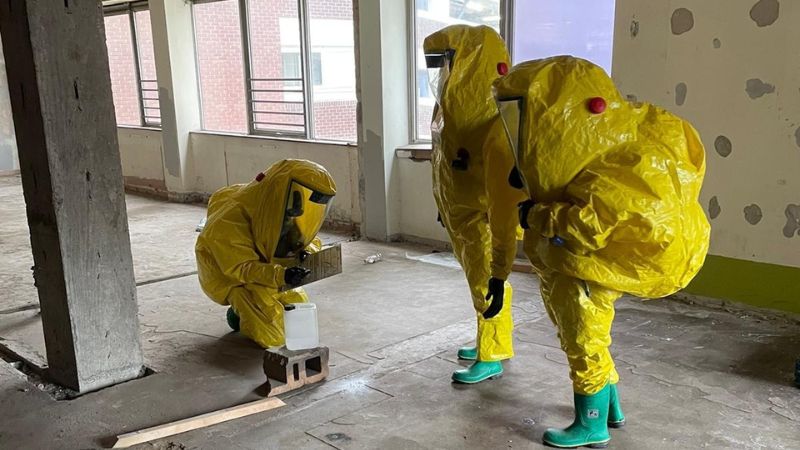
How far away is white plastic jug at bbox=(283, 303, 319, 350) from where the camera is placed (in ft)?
9.51

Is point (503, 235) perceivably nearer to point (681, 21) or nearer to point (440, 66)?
point (440, 66)

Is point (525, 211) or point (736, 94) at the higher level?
point (736, 94)

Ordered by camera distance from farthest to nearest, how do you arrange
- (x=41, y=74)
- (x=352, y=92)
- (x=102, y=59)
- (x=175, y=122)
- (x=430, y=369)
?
(x=175, y=122), (x=352, y=92), (x=430, y=369), (x=102, y=59), (x=41, y=74)

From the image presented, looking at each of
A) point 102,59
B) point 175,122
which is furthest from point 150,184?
point 102,59

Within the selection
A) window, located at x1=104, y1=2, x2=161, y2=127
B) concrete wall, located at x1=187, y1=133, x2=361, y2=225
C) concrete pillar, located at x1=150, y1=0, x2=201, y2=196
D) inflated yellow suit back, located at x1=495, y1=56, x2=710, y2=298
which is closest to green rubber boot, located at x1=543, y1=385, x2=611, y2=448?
inflated yellow suit back, located at x1=495, y1=56, x2=710, y2=298

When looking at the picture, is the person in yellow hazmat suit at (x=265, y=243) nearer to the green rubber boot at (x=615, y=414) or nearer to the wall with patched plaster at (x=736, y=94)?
the green rubber boot at (x=615, y=414)

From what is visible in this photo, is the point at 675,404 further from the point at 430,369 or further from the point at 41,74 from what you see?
the point at 41,74

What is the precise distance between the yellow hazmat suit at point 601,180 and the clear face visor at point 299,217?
1322 millimetres

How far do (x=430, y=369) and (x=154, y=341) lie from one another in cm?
150

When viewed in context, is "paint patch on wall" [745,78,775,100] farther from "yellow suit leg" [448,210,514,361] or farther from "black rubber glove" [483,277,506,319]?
"black rubber glove" [483,277,506,319]

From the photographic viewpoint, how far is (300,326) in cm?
292


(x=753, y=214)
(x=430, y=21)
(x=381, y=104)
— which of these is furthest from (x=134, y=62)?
(x=753, y=214)

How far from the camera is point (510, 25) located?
15.7 ft

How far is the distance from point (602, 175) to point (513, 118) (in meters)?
0.33
